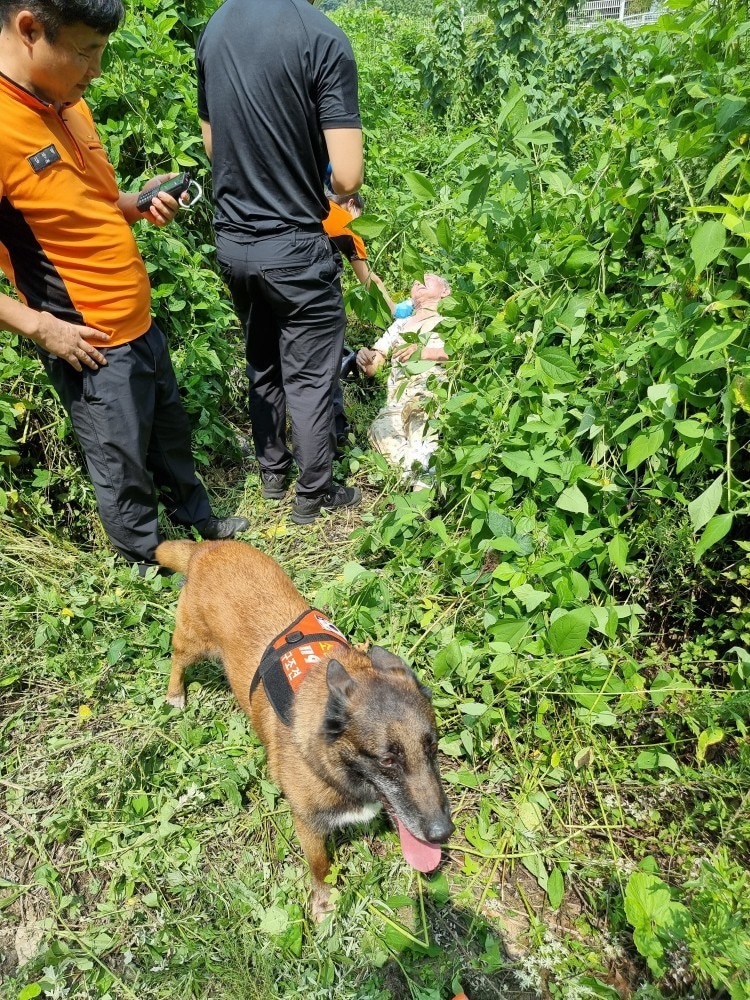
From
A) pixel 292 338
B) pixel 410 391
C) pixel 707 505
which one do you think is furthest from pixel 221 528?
pixel 707 505

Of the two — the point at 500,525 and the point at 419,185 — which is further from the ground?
the point at 419,185

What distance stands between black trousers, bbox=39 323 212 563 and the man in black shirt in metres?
0.70

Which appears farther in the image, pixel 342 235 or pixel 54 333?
pixel 342 235

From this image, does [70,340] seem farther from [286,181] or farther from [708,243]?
[708,243]

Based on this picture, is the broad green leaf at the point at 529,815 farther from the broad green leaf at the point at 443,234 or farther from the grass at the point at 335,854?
the broad green leaf at the point at 443,234

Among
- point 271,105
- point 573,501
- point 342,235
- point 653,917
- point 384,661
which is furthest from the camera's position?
point 342,235

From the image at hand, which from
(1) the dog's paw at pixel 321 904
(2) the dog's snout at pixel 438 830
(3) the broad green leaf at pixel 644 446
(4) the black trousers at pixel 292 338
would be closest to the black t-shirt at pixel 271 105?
(4) the black trousers at pixel 292 338

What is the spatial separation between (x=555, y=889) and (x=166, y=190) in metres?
3.56

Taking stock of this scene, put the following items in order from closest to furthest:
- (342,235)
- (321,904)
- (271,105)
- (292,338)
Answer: (321,904), (271,105), (292,338), (342,235)

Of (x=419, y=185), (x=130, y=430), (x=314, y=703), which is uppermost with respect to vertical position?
(x=419, y=185)

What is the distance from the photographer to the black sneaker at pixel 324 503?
4160mm

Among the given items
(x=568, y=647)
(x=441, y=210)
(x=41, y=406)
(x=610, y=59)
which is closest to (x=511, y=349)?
(x=441, y=210)

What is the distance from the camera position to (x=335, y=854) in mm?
2566

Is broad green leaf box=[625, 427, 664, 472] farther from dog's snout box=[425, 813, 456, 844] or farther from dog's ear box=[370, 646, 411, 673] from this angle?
dog's snout box=[425, 813, 456, 844]
